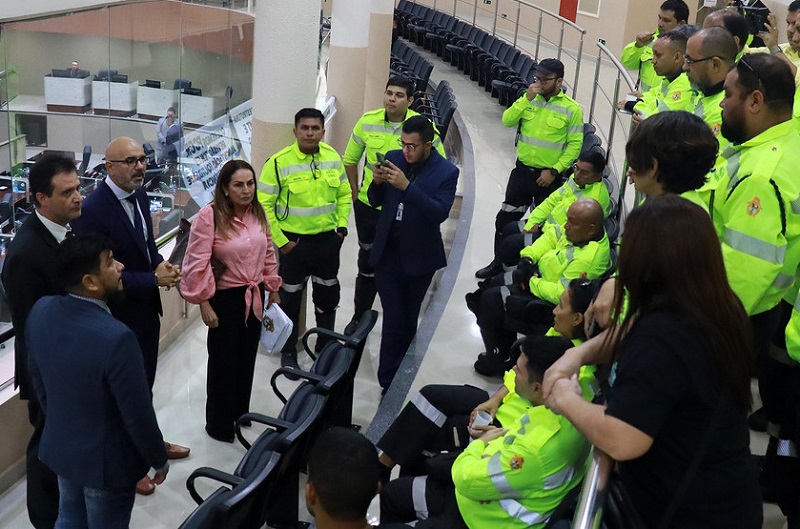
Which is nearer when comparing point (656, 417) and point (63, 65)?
point (656, 417)

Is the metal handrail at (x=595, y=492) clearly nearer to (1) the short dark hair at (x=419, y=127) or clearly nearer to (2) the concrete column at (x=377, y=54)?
(1) the short dark hair at (x=419, y=127)

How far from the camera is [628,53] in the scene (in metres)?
8.23

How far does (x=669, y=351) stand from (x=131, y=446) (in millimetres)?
2303

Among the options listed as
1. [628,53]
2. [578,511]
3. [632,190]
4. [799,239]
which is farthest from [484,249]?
[578,511]

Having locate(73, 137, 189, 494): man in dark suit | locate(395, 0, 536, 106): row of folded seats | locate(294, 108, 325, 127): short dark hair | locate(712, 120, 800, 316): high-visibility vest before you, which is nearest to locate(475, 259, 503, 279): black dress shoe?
locate(294, 108, 325, 127): short dark hair

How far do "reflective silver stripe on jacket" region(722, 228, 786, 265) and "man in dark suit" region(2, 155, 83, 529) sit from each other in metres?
2.72

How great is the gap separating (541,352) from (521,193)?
468cm

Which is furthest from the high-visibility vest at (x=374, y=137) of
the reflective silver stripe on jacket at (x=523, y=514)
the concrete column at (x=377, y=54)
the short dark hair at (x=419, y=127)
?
the concrete column at (x=377, y=54)

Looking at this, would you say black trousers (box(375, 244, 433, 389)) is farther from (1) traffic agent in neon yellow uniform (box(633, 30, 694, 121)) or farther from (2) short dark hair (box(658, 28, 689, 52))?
(2) short dark hair (box(658, 28, 689, 52))

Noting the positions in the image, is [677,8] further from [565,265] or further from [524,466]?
[524,466]

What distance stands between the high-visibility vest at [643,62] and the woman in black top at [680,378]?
5.72m

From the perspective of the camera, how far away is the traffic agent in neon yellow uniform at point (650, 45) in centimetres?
733

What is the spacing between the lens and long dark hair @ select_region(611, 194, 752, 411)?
2.11 meters

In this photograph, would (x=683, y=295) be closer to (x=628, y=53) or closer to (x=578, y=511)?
(x=578, y=511)
